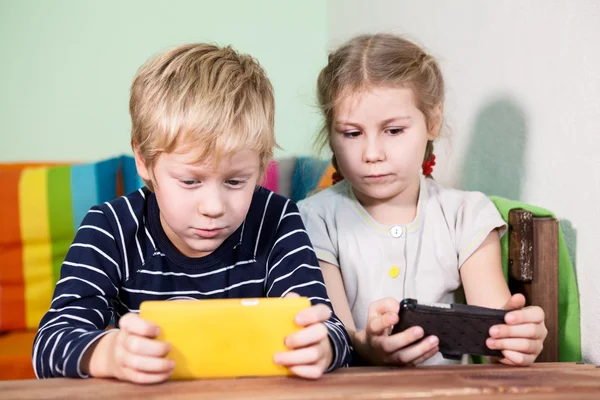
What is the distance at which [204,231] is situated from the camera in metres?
0.96

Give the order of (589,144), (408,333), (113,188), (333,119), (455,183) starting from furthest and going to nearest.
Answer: (113,188)
(455,183)
(333,119)
(589,144)
(408,333)

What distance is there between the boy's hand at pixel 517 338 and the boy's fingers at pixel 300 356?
0.92 feet

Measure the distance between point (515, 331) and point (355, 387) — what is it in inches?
11.9

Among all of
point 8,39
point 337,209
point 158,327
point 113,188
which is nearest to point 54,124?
point 8,39

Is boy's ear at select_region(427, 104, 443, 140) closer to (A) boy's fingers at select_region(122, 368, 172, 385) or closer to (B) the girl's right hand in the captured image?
(B) the girl's right hand

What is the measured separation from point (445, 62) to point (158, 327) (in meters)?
1.09

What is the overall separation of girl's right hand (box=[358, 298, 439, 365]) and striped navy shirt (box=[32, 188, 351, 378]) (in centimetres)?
5

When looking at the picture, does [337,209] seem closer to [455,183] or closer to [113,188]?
[455,183]

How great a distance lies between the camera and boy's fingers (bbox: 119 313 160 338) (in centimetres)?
72

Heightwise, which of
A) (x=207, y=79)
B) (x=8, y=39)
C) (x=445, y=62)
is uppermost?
(x=8, y=39)

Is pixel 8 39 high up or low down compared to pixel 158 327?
up

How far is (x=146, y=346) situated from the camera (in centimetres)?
72

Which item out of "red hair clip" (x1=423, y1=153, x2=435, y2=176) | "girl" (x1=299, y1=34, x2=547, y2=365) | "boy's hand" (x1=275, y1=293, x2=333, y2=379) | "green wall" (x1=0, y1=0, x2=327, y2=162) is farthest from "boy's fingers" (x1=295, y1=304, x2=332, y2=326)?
"green wall" (x1=0, y1=0, x2=327, y2=162)

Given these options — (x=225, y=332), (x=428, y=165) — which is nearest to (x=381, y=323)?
(x=225, y=332)
